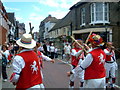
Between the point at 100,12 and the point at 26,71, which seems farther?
the point at 100,12

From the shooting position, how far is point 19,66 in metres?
3.52

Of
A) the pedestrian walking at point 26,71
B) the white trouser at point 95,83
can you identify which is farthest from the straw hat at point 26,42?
the white trouser at point 95,83

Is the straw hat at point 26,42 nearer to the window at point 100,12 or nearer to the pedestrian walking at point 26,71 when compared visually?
the pedestrian walking at point 26,71

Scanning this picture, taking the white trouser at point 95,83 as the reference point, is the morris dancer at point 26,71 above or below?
above

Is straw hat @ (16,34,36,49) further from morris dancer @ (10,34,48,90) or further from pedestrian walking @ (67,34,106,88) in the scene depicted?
pedestrian walking @ (67,34,106,88)

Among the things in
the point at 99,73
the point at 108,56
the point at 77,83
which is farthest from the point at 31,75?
the point at 77,83

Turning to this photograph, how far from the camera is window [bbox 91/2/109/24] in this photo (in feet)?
68.0

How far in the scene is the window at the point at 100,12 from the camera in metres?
20.7

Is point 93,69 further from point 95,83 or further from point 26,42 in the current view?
point 26,42

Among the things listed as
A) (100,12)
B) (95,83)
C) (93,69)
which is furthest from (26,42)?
(100,12)

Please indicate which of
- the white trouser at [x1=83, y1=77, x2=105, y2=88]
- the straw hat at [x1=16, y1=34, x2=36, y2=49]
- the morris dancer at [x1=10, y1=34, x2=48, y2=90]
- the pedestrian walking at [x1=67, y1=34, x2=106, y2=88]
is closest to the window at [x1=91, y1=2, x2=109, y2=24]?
the pedestrian walking at [x1=67, y1=34, x2=106, y2=88]

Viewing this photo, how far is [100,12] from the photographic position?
20.9m

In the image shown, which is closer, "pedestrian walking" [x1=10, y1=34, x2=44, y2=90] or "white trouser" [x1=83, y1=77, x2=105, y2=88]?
"pedestrian walking" [x1=10, y1=34, x2=44, y2=90]

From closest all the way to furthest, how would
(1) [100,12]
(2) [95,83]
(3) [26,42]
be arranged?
(3) [26,42]
(2) [95,83]
(1) [100,12]
